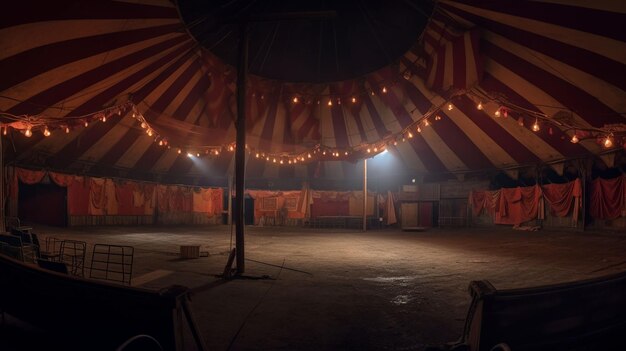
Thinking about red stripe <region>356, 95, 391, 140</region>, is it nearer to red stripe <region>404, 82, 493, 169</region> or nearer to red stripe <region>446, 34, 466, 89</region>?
red stripe <region>404, 82, 493, 169</region>

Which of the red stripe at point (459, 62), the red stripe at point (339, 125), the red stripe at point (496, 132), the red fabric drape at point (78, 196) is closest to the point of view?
the red stripe at point (459, 62)

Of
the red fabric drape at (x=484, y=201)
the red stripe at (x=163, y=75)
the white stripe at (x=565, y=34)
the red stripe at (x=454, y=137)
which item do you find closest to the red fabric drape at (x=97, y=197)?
the red stripe at (x=163, y=75)

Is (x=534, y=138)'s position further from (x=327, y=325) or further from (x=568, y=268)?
(x=327, y=325)

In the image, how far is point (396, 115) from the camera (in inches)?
483

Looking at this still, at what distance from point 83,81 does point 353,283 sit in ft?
28.0

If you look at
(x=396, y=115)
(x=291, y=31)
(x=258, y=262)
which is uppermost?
(x=291, y=31)

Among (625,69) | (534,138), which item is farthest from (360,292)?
(534,138)

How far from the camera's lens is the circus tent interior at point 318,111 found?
673cm

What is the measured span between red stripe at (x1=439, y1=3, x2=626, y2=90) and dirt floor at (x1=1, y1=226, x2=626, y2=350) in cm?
411

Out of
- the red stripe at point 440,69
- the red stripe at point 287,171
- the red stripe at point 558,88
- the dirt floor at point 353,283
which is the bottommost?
the dirt floor at point 353,283

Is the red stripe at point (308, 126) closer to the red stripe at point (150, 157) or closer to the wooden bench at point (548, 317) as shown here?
the red stripe at point (150, 157)

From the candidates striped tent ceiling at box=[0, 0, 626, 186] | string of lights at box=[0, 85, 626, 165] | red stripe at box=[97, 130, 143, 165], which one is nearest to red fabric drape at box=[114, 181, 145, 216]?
striped tent ceiling at box=[0, 0, 626, 186]

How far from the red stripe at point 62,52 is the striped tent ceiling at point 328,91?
34 millimetres

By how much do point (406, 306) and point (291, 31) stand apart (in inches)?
287
